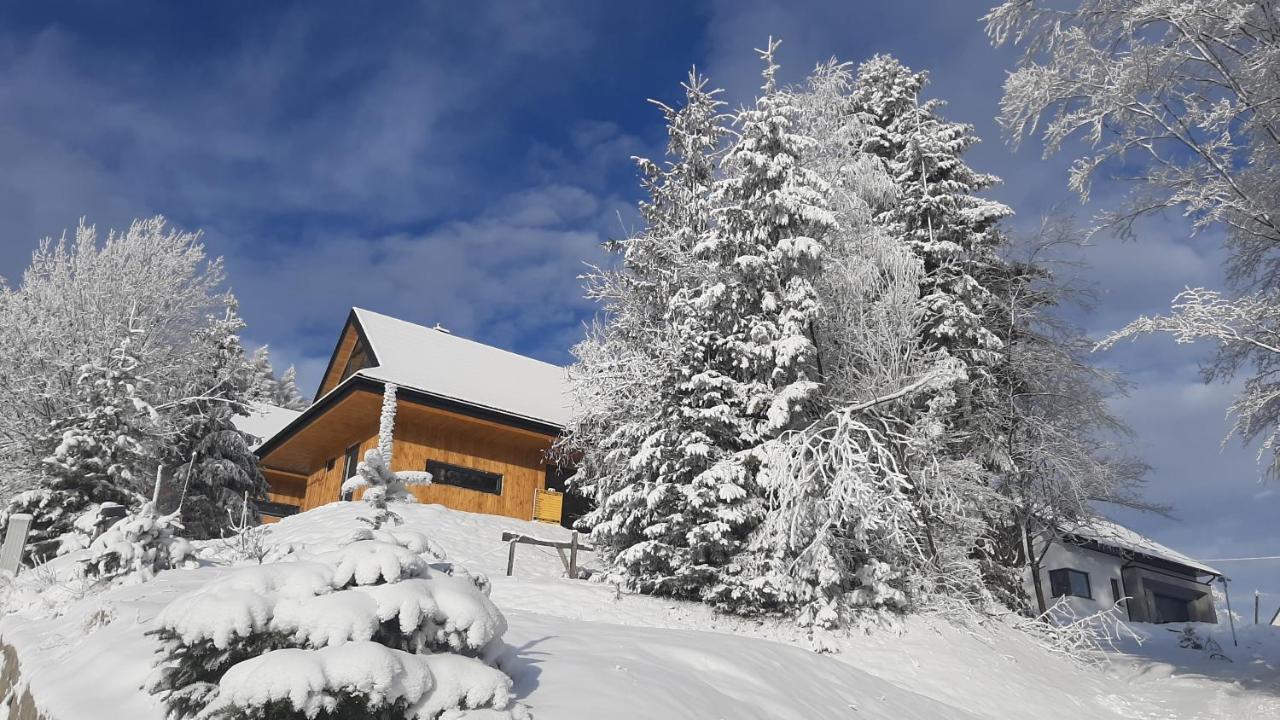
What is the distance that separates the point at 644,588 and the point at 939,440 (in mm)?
7076

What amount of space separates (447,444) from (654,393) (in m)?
9.92

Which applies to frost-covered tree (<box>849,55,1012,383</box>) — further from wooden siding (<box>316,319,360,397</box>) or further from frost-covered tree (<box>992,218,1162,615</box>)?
wooden siding (<box>316,319,360,397</box>)

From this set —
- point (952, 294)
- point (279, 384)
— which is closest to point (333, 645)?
point (952, 294)

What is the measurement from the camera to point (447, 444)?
77.6 ft

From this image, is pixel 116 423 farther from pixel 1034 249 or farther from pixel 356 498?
pixel 1034 249

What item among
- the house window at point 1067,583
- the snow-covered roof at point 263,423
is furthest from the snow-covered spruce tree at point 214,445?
the house window at point 1067,583

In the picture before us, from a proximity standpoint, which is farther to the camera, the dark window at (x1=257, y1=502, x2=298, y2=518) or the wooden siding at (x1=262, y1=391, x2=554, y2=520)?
the dark window at (x1=257, y1=502, x2=298, y2=518)

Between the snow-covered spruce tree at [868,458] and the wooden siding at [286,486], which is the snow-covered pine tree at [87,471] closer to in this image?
the snow-covered spruce tree at [868,458]

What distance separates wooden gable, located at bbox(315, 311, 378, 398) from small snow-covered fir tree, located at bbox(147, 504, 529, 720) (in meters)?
21.1

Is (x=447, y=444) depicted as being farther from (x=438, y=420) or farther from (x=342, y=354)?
(x=342, y=354)

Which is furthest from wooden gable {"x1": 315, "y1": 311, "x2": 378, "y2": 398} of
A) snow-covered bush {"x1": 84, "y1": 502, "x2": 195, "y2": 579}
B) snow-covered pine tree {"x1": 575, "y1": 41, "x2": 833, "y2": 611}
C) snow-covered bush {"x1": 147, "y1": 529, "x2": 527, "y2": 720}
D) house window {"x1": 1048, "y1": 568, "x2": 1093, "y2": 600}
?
house window {"x1": 1048, "y1": 568, "x2": 1093, "y2": 600}

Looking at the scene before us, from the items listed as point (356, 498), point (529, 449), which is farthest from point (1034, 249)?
point (356, 498)

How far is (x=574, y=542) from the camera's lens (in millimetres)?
16281

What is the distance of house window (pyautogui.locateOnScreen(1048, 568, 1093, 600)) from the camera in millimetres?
33906
